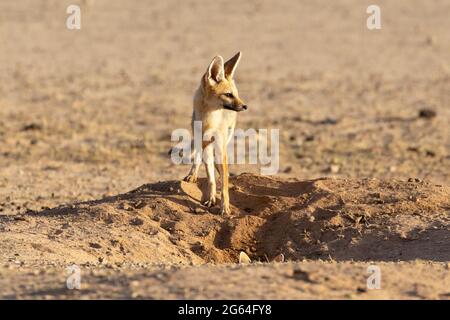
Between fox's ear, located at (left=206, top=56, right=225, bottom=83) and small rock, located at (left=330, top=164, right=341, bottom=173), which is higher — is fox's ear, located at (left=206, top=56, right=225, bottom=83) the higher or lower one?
the higher one

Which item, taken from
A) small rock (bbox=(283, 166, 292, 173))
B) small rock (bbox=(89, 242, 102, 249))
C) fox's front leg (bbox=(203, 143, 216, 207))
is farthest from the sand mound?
small rock (bbox=(283, 166, 292, 173))

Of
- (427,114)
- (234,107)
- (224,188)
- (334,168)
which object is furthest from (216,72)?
(427,114)

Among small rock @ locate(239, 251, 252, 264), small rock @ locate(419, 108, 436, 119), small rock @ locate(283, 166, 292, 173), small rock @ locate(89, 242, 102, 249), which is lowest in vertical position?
small rock @ locate(283, 166, 292, 173)

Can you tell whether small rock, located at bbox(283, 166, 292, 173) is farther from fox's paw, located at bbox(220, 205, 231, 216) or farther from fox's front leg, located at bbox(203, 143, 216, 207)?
fox's paw, located at bbox(220, 205, 231, 216)

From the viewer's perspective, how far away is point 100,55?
22.9 metres

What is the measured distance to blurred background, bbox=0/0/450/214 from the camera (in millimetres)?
13945

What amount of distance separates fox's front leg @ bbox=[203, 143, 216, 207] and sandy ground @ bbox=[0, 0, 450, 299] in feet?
0.39

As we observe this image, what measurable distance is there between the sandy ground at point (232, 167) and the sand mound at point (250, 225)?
2 cm

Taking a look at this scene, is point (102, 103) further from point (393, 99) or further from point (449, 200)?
point (449, 200)

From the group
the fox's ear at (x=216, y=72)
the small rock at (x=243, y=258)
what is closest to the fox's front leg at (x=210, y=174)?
the fox's ear at (x=216, y=72)

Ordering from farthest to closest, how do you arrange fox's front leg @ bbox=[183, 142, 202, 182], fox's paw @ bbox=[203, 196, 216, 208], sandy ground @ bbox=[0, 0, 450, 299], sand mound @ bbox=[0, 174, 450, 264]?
fox's front leg @ bbox=[183, 142, 202, 182] < fox's paw @ bbox=[203, 196, 216, 208] < sand mound @ bbox=[0, 174, 450, 264] < sandy ground @ bbox=[0, 0, 450, 299]

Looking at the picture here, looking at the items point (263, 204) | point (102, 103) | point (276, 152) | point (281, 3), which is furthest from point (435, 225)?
point (281, 3)

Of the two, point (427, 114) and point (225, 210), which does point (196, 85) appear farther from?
point (225, 210)

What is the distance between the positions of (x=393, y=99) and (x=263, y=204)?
10198mm
